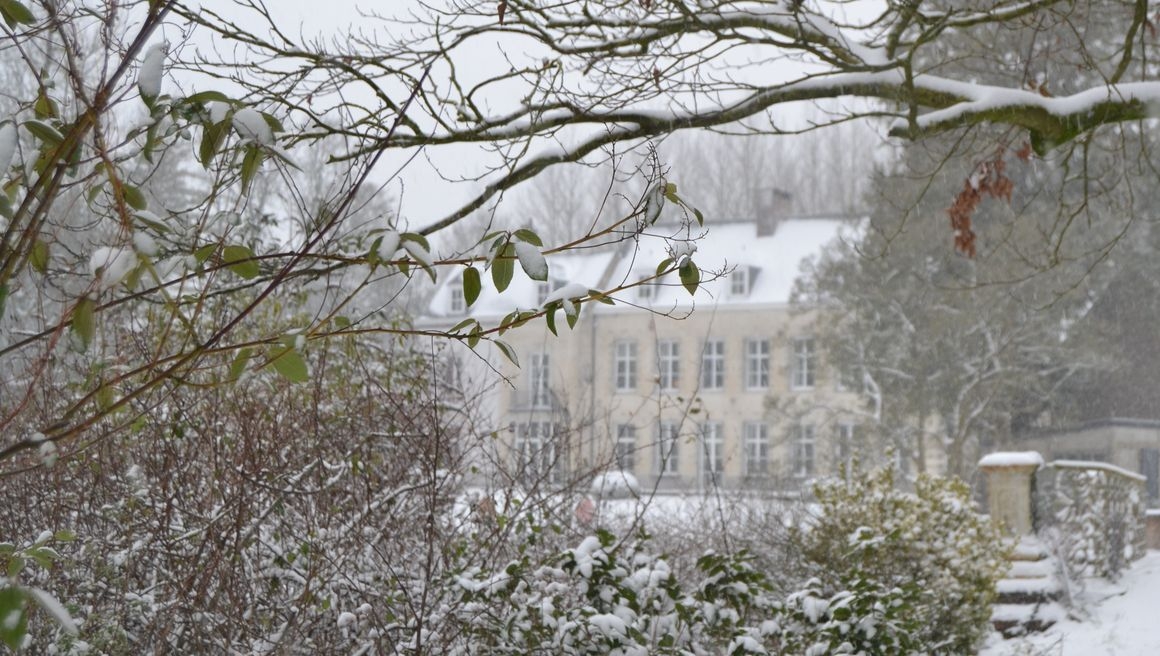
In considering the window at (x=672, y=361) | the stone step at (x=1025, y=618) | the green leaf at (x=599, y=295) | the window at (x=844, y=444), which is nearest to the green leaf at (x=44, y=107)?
the green leaf at (x=599, y=295)

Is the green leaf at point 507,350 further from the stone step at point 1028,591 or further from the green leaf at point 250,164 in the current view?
the stone step at point 1028,591

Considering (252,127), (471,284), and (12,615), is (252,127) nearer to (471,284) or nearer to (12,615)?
(471,284)

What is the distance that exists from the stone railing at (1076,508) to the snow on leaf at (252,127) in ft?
36.0

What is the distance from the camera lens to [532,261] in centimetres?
183

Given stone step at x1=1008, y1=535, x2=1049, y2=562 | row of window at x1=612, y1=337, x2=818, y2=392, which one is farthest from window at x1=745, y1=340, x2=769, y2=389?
stone step at x1=1008, y1=535, x2=1049, y2=562

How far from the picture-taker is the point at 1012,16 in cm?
590

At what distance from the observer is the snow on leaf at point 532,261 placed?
1814 mm

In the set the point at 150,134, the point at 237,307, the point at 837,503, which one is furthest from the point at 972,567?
the point at 150,134

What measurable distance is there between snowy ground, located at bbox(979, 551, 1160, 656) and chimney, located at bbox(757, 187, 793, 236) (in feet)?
77.0

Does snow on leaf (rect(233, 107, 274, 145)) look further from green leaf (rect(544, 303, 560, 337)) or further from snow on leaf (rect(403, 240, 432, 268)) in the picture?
green leaf (rect(544, 303, 560, 337))

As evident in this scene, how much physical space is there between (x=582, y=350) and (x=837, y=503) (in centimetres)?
2671

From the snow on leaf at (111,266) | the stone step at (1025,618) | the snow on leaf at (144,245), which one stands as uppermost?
the snow on leaf at (144,245)

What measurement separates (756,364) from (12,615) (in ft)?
111

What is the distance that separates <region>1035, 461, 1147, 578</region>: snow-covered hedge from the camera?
12031 mm
